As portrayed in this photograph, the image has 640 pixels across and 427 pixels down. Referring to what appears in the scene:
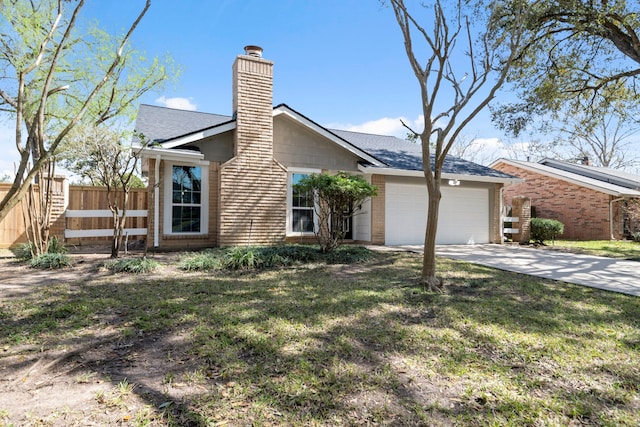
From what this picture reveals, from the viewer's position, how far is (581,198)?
18781mm

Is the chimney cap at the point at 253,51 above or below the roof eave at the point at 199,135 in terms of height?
above

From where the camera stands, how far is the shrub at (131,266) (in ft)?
22.1

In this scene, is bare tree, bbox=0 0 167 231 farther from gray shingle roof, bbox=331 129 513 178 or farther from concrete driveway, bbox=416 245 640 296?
concrete driveway, bbox=416 245 640 296

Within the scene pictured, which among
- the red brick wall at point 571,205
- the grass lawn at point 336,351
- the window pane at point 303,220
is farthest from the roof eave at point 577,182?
the window pane at point 303,220

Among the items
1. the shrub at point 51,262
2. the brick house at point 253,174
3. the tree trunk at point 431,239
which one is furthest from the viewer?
the brick house at point 253,174

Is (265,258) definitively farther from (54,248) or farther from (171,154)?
(54,248)

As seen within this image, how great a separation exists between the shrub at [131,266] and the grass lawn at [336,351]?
2.72 ft

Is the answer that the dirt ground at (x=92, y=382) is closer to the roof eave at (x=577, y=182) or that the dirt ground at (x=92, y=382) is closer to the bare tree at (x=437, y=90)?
the bare tree at (x=437, y=90)

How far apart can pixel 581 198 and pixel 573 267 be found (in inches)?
504

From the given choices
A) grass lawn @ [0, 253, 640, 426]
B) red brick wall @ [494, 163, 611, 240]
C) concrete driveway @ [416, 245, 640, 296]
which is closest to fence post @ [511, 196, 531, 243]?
concrete driveway @ [416, 245, 640, 296]

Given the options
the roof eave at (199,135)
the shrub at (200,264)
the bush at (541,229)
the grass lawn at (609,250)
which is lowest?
the grass lawn at (609,250)

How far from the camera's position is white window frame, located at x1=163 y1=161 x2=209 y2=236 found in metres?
9.82

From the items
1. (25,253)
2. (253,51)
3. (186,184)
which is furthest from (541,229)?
(25,253)

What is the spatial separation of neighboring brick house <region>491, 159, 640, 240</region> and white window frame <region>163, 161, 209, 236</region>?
1817 cm
